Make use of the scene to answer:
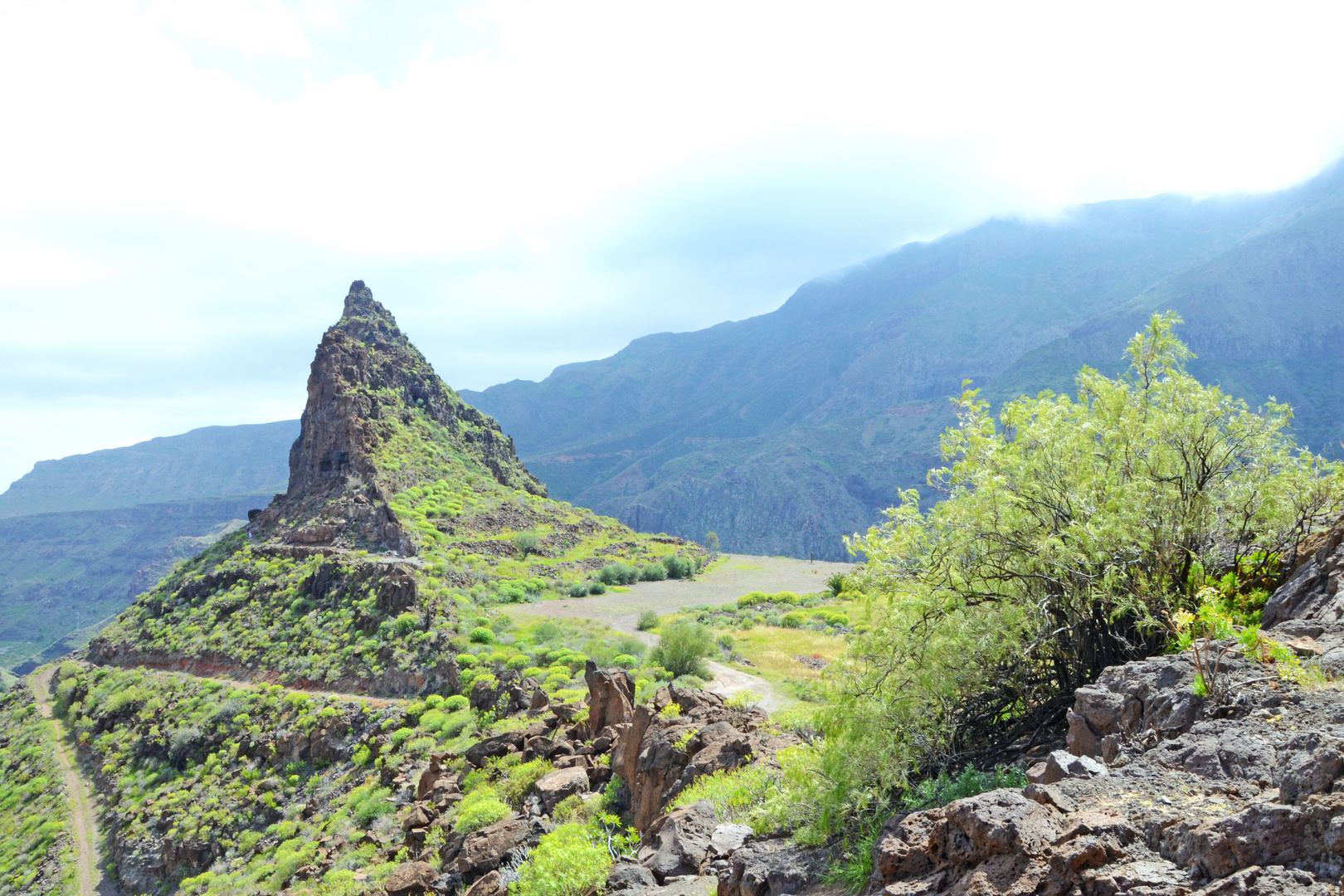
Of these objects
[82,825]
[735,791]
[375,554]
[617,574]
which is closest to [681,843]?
[735,791]

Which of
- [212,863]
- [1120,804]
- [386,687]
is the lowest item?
[212,863]

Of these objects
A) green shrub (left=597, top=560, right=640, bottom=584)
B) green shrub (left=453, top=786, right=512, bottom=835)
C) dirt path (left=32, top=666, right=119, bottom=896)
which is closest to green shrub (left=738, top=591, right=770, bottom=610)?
green shrub (left=597, top=560, right=640, bottom=584)

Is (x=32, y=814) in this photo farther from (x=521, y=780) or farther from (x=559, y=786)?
(x=559, y=786)

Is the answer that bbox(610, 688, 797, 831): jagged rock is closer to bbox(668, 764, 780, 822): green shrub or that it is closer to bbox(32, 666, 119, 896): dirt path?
bbox(668, 764, 780, 822): green shrub

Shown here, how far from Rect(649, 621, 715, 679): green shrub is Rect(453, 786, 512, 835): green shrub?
10.5 meters

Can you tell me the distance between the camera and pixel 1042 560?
6.60 m

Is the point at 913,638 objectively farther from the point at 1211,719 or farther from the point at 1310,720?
the point at 1310,720

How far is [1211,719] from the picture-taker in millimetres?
5133

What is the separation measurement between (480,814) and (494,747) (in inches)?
121

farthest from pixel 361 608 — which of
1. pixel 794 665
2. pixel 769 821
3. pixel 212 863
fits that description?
pixel 769 821

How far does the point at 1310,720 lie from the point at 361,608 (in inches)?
1377

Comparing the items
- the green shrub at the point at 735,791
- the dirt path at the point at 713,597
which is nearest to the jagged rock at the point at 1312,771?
the green shrub at the point at 735,791

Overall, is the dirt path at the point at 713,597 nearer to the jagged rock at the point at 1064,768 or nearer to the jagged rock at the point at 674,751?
the jagged rock at the point at 674,751

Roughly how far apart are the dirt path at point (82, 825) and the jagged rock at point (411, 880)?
2132 cm
